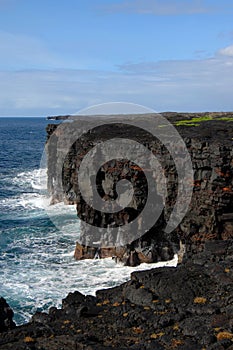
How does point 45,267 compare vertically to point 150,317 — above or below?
below

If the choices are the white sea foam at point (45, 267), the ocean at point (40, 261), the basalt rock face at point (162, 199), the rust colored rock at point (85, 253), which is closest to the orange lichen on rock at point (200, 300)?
the ocean at point (40, 261)

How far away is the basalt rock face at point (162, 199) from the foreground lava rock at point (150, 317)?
1147cm

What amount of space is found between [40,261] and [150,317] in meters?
27.0

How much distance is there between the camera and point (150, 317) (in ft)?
73.0

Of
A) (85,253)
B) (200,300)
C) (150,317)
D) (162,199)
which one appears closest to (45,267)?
(85,253)

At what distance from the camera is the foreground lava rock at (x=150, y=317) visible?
65.1 feet

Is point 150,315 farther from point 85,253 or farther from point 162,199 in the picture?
point 85,253

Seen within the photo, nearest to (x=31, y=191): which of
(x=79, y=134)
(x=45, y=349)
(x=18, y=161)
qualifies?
(x=79, y=134)

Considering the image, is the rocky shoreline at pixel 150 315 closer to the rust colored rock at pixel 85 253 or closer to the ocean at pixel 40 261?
the ocean at pixel 40 261

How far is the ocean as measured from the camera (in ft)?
128

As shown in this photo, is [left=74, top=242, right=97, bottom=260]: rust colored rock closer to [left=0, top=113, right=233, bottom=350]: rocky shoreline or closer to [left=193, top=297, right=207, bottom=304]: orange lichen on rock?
[left=0, top=113, right=233, bottom=350]: rocky shoreline

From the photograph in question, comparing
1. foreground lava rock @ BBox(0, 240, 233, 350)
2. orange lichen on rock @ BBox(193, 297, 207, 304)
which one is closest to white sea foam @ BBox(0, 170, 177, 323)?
foreground lava rock @ BBox(0, 240, 233, 350)

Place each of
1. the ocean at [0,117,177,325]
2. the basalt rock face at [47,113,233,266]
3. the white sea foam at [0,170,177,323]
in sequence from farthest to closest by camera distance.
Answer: the basalt rock face at [47,113,233,266] < the ocean at [0,117,177,325] < the white sea foam at [0,170,177,323]

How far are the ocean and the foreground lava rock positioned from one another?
39.4 feet
